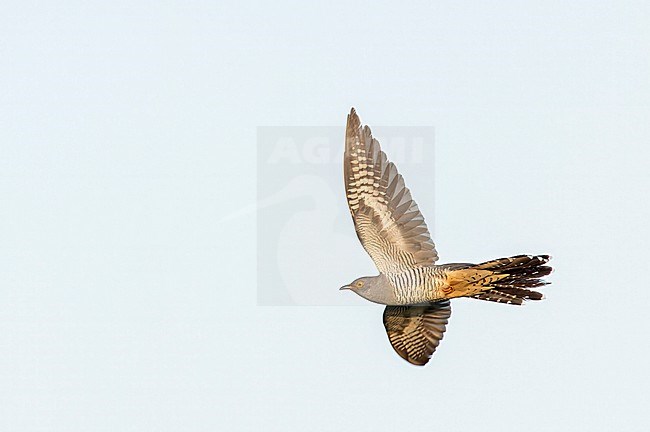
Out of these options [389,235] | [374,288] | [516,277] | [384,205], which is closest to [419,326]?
[374,288]

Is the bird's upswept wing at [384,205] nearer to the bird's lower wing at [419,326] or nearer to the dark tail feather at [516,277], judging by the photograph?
the dark tail feather at [516,277]

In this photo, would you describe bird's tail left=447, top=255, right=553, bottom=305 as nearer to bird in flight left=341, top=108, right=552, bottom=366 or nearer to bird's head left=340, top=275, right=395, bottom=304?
bird in flight left=341, top=108, right=552, bottom=366

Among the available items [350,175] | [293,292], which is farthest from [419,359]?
[293,292]

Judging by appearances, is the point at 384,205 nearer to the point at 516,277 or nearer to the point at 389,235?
the point at 389,235

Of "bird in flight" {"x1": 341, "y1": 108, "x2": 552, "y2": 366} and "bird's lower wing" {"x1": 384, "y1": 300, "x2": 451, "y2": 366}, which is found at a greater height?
"bird in flight" {"x1": 341, "y1": 108, "x2": 552, "y2": 366}

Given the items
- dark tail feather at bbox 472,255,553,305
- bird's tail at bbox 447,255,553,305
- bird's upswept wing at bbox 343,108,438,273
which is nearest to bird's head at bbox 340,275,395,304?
bird's upswept wing at bbox 343,108,438,273

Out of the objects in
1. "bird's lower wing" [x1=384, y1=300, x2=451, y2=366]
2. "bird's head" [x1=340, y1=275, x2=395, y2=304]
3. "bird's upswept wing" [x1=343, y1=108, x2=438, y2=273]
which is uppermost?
"bird's upswept wing" [x1=343, y1=108, x2=438, y2=273]

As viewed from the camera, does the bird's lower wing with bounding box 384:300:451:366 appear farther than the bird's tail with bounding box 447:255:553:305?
Yes
